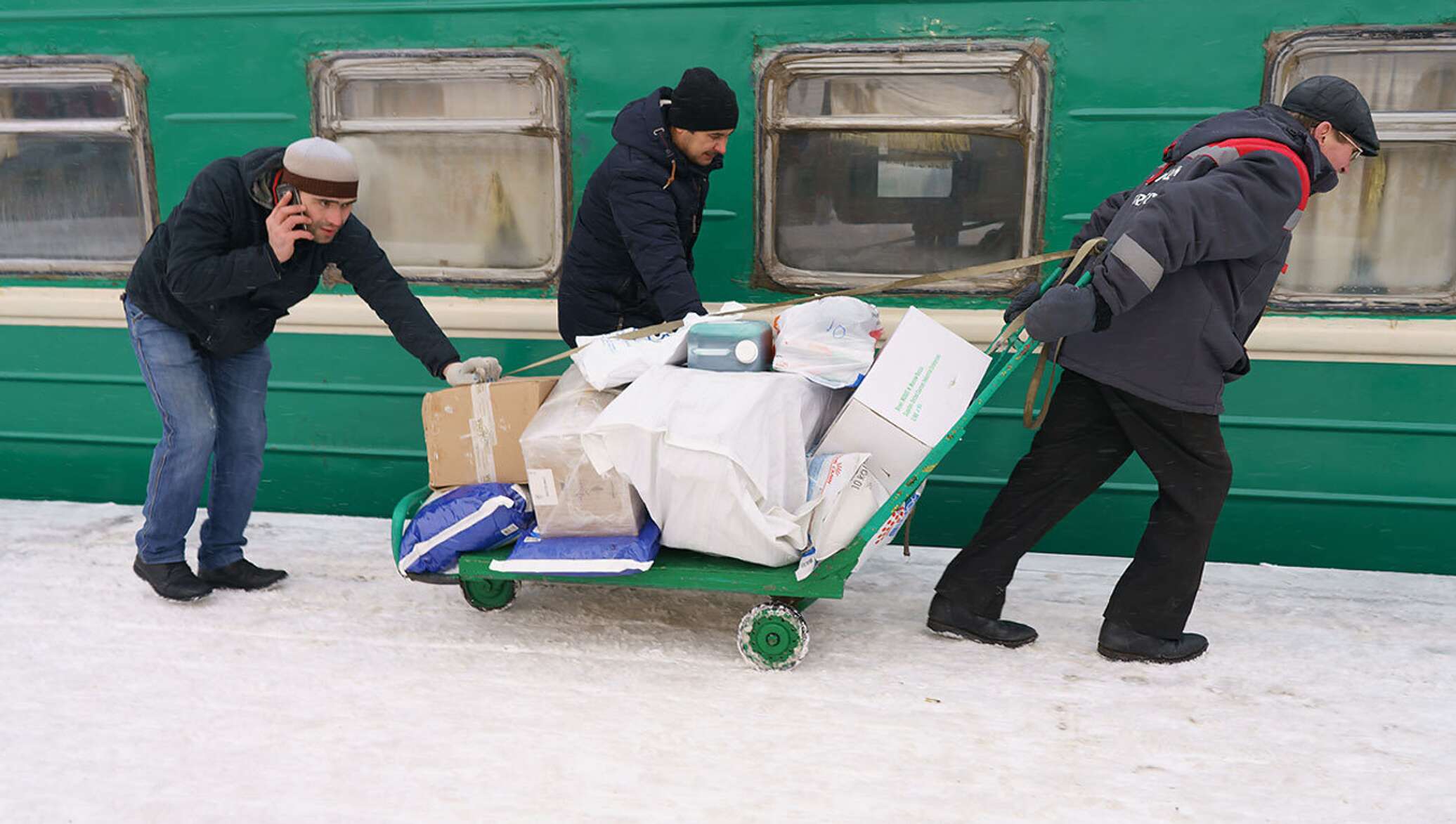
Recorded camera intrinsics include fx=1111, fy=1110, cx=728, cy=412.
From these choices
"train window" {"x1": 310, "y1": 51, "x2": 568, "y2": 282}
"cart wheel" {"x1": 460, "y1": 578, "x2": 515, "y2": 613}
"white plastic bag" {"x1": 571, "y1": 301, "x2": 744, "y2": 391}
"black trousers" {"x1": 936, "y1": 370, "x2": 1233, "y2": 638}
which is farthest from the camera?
"train window" {"x1": 310, "y1": 51, "x2": 568, "y2": 282}

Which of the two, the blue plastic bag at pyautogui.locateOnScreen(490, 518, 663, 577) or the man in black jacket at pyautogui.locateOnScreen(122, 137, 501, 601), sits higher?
the man in black jacket at pyautogui.locateOnScreen(122, 137, 501, 601)

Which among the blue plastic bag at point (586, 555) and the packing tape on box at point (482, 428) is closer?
the blue plastic bag at point (586, 555)

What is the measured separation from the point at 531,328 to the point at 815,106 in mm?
1452

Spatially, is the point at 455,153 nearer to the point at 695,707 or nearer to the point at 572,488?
the point at 572,488

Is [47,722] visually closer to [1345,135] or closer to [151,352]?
[151,352]

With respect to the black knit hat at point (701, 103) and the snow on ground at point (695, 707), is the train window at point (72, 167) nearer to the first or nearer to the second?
the snow on ground at point (695, 707)

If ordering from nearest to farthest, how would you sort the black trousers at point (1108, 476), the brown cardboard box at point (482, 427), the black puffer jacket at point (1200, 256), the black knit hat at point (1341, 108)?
1. the black puffer jacket at point (1200, 256)
2. the black knit hat at point (1341, 108)
3. the black trousers at point (1108, 476)
4. the brown cardboard box at point (482, 427)

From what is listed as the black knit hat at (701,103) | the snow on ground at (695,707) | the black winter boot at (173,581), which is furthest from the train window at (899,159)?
the black winter boot at (173,581)

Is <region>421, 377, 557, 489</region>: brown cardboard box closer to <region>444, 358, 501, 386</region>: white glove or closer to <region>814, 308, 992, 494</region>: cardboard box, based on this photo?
<region>444, 358, 501, 386</region>: white glove

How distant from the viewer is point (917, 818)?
260 centimetres

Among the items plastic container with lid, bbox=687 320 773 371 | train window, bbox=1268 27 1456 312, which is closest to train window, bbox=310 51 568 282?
plastic container with lid, bbox=687 320 773 371

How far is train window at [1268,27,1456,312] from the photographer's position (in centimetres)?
385

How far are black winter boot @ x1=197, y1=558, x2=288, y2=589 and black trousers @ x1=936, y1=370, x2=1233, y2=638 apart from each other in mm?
2440

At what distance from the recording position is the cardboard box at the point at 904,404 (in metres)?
3.33
